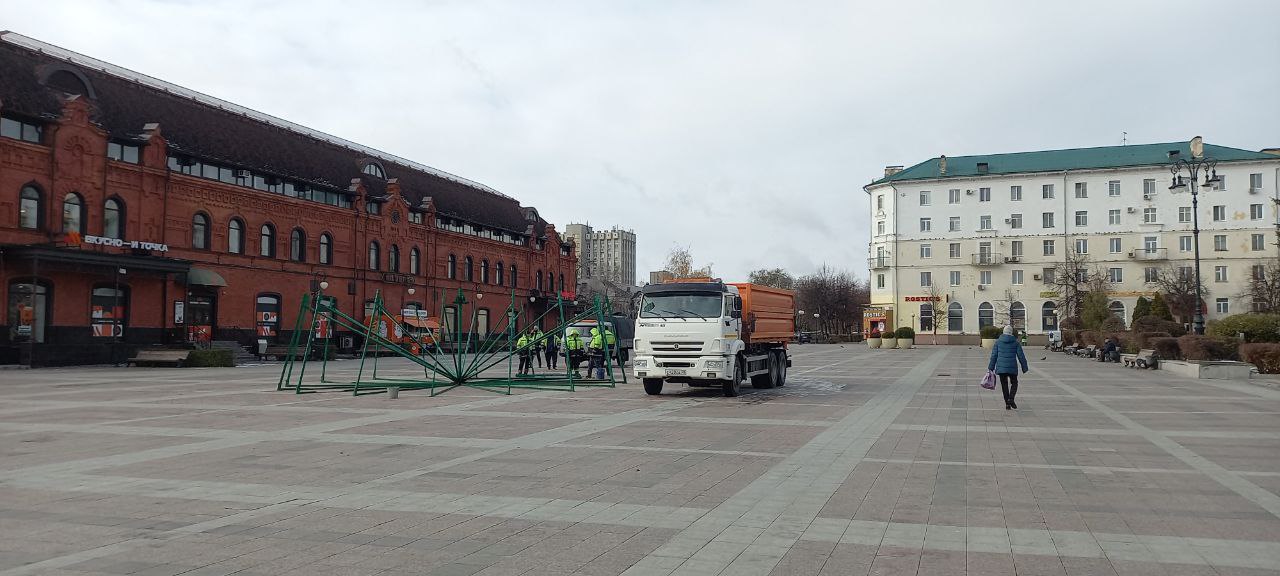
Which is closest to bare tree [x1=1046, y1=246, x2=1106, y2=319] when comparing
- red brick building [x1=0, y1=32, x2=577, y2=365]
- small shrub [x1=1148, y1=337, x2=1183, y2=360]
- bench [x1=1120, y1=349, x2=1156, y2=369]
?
bench [x1=1120, y1=349, x2=1156, y2=369]

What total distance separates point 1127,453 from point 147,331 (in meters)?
37.9

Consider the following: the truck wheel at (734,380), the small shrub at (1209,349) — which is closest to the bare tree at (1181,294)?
the small shrub at (1209,349)

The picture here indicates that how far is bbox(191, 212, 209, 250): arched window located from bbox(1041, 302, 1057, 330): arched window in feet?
242

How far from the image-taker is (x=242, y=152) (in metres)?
43.3

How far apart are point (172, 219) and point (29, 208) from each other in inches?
237

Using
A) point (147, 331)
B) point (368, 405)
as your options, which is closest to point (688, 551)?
point (368, 405)

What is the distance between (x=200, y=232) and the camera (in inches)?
1587

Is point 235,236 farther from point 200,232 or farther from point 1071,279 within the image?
point 1071,279

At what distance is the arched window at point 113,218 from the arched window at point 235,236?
5627 mm

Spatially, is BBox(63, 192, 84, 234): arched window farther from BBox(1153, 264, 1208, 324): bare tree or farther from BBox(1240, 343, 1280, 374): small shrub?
BBox(1153, 264, 1208, 324): bare tree

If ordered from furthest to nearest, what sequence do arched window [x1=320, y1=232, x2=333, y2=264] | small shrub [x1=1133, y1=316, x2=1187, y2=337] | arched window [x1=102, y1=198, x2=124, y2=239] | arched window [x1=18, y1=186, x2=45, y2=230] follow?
arched window [x1=320, y1=232, x2=333, y2=264]
small shrub [x1=1133, y1=316, x2=1187, y2=337]
arched window [x1=102, y1=198, x2=124, y2=239]
arched window [x1=18, y1=186, x2=45, y2=230]

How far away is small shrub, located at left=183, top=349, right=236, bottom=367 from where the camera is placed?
111 feet

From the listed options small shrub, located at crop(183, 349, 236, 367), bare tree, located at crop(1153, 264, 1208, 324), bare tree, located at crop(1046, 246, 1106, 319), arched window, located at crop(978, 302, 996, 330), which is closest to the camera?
small shrub, located at crop(183, 349, 236, 367)

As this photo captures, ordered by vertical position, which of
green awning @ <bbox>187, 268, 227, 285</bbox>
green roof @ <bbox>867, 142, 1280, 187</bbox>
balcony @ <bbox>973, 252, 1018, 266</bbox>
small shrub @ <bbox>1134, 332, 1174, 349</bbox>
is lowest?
small shrub @ <bbox>1134, 332, 1174, 349</bbox>
